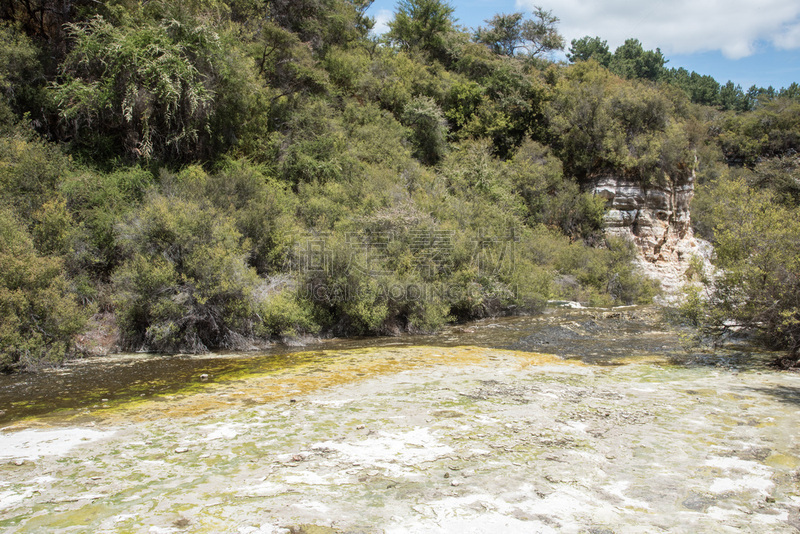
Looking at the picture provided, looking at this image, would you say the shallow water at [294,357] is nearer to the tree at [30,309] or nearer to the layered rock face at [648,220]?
the tree at [30,309]

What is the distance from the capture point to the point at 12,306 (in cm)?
1043

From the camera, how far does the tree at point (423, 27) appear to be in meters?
39.0

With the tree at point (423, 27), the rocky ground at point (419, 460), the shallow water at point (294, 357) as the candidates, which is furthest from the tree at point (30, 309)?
the tree at point (423, 27)

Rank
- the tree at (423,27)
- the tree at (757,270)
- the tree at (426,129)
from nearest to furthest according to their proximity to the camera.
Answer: the tree at (757,270) → the tree at (426,129) → the tree at (423,27)

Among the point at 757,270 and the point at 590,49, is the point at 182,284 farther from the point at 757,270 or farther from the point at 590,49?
the point at 590,49

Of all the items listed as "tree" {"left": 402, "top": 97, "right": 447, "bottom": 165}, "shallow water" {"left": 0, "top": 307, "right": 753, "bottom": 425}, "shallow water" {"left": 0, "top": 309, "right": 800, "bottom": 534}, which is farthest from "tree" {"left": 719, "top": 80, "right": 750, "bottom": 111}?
"shallow water" {"left": 0, "top": 309, "right": 800, "bottom": 534}

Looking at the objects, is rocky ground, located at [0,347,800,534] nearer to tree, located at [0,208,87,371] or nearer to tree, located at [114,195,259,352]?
tree, located at [0,208,87,371]

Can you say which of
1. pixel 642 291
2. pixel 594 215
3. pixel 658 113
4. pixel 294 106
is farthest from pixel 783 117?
pixel 294 106

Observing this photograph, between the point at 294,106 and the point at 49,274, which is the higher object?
the point at 294,106

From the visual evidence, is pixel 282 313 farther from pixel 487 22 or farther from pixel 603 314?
pixel 487 22

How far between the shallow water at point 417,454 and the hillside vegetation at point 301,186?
12.5 feet

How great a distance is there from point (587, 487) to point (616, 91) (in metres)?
33.0

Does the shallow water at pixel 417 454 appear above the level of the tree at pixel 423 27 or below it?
below

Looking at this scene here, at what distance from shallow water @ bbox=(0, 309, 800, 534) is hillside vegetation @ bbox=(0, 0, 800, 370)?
3.82 metres
